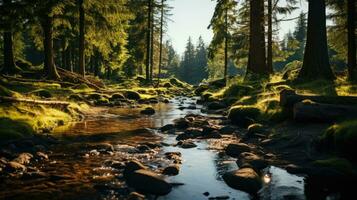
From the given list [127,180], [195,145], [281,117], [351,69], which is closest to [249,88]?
[351,69]

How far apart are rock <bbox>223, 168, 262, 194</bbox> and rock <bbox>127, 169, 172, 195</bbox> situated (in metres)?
1.26

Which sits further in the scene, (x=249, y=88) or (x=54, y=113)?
(x=249, y=88)

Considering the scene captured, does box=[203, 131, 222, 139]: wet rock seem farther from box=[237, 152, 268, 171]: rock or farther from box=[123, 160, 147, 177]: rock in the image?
box=[123, 160, 147, 177]: rock

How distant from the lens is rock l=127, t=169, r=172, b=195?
7406mm

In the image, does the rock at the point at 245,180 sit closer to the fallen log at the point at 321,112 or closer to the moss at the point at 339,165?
the moss at the point at 339,165

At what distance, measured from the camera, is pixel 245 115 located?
14680 mm

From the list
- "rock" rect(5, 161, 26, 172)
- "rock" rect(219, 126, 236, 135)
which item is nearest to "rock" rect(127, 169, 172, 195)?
"rock" rect(5, 161, 26, 172)

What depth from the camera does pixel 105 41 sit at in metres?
31.3

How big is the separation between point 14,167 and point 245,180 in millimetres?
5119

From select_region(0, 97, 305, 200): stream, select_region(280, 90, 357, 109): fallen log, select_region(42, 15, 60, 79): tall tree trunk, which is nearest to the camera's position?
select_region(0, 97, 305, 200): stream

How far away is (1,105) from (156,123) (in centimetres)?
632

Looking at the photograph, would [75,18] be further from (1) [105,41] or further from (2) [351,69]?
(2) [351,69]

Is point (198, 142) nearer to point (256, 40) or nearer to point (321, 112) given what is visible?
point (321, 112)

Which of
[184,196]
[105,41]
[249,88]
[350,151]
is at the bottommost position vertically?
[184,196]
